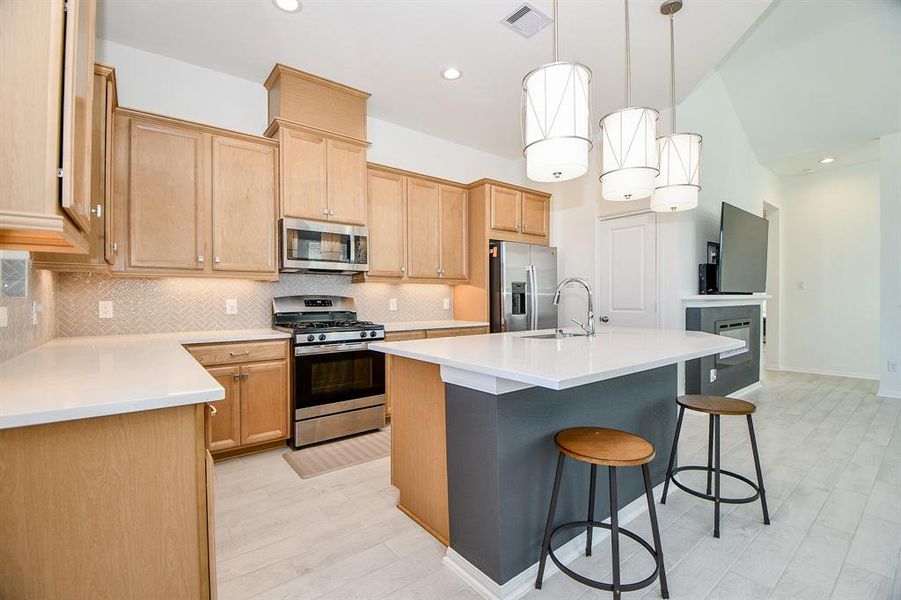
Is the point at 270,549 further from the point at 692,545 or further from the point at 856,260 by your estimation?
the point at 856,260

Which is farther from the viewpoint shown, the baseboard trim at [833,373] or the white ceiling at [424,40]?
the baseboard trim at [833,373]

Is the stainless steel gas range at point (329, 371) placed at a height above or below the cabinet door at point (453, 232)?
below

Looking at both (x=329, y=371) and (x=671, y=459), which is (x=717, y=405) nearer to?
(x=671, y=459)

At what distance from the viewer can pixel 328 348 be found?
10.6 ft

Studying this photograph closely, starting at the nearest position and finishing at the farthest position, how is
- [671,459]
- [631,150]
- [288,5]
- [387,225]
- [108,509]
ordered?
[108,509] → [631,150] → [671,459] → [288,5] → [387,225]

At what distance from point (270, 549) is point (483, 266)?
3.18 m

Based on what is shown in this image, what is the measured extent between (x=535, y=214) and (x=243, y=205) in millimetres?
3136

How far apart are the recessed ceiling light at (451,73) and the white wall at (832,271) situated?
19.3 feet

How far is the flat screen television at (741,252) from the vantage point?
4246 millimetres

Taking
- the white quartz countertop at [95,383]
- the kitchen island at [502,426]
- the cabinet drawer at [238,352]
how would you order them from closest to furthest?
the white quartz countertop at [95,383]
the kitchen island at [502,426]
the cabinet drawer at [238,352]

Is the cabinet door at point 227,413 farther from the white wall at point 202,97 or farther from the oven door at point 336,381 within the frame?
the white wall at point 202,97

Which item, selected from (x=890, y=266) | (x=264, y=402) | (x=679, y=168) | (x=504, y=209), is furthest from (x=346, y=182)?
(x=890, y=266)

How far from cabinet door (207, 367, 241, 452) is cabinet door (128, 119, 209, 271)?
82 centimetres

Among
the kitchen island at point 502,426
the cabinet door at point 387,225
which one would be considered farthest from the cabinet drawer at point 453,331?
the kitchen island at point 502,426
